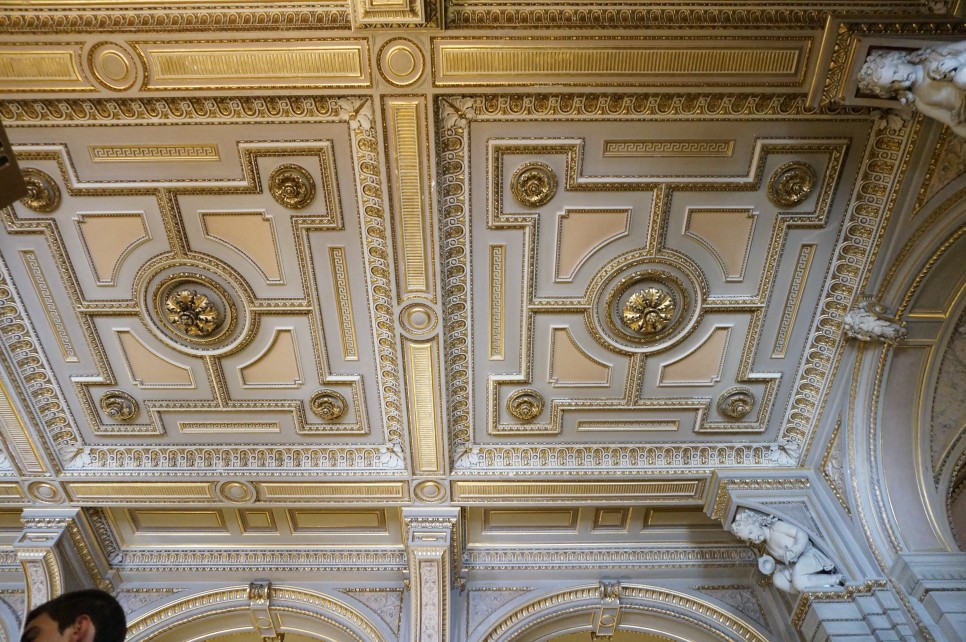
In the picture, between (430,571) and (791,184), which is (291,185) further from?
(791,184)

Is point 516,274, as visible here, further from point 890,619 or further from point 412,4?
point 890,619

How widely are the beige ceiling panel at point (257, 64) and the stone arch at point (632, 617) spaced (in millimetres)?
6186

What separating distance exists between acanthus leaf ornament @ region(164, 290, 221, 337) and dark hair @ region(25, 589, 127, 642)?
335cm

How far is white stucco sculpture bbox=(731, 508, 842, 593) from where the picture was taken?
604 centimetres

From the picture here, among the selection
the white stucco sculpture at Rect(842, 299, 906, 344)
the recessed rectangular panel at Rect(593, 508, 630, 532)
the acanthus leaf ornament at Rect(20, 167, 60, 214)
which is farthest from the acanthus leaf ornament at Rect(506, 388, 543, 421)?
the acanthus leaf ornament at Rect(20, 167, 60, 214)

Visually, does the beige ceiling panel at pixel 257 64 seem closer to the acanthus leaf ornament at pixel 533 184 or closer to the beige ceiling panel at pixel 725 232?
the acanthus leaf ornament at pixel 533 184

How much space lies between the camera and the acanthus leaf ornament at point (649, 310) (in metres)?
6.23

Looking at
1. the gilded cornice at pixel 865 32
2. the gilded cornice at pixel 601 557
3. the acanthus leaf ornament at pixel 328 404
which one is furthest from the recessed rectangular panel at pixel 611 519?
the gilded cornice at pixel 865 32

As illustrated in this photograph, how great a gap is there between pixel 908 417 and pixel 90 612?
7001 mm

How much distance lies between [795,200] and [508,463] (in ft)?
13.0

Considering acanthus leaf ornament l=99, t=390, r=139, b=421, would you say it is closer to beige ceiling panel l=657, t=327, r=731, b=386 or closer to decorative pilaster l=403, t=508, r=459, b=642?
decorative pilaster l=403, t=508, r=459, b=642

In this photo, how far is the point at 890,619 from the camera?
18.5 ft

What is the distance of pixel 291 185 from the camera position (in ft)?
18.2

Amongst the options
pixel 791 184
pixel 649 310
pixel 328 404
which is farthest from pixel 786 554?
pixel 328 404
